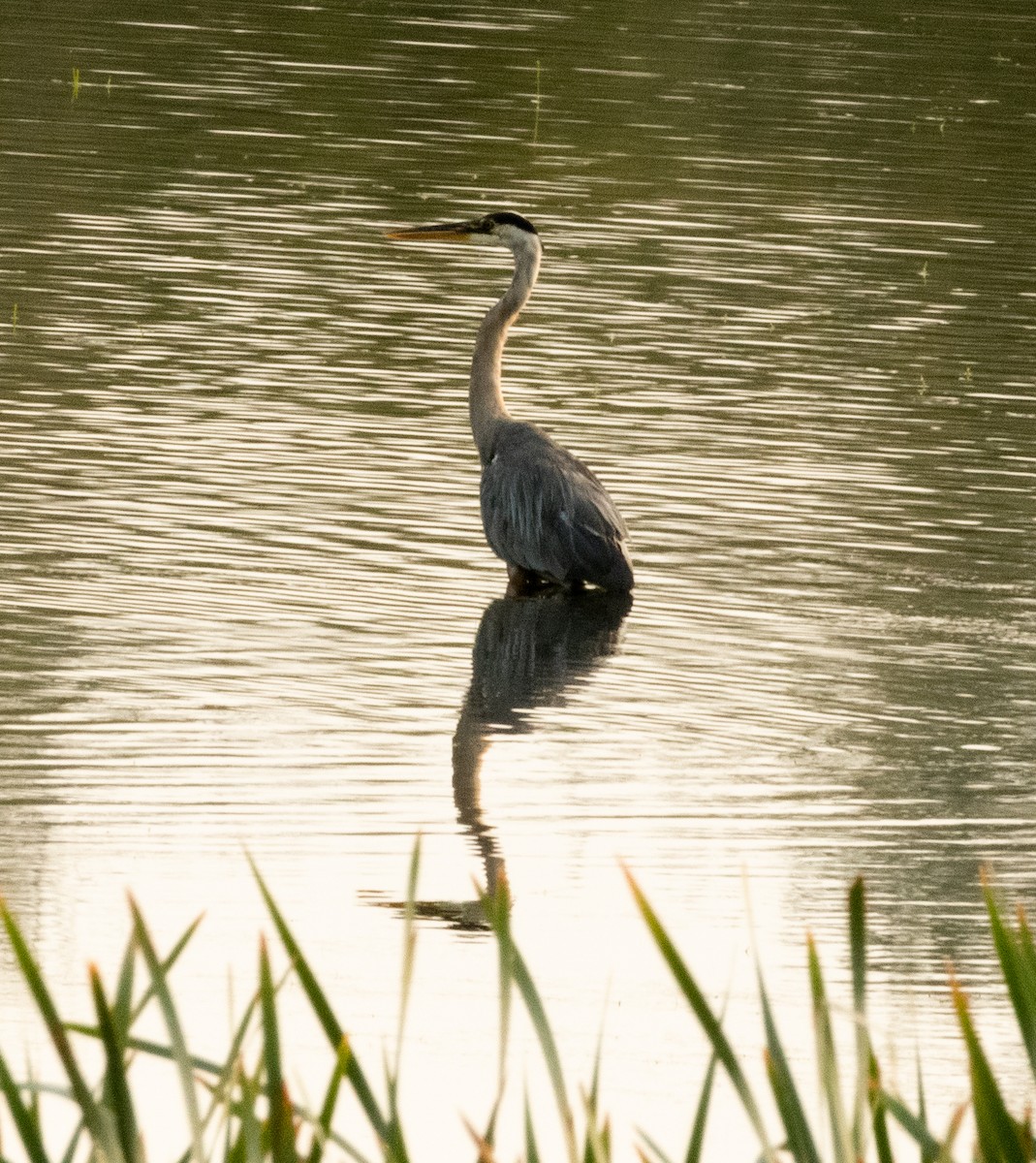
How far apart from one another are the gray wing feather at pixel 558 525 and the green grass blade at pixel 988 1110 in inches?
281

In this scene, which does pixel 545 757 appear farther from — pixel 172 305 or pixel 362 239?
pixel 362 239

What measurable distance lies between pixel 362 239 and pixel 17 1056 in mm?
12377

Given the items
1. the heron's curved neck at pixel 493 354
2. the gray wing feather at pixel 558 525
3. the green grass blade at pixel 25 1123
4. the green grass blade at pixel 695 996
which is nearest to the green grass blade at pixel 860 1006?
the green grass blade at pixel 695 996

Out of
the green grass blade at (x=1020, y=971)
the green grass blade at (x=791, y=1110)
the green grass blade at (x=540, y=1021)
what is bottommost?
the green grass blade at (x=791, y=1110)

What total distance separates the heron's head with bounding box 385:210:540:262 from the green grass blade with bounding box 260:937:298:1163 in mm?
9052

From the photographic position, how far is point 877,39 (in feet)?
94.5

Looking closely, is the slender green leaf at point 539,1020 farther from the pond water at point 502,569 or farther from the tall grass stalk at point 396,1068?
the pond water at point 502,569

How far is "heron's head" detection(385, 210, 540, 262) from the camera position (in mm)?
11586

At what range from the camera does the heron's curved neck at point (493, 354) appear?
429 inches

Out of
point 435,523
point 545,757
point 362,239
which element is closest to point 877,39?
point 362,239

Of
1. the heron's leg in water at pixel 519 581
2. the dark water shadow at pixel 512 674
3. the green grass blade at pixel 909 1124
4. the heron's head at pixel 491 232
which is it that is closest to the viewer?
the green grass blade at pixel 909 1124

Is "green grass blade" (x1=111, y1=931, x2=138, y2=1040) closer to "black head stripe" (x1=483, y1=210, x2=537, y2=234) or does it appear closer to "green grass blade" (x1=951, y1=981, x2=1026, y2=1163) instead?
Answer: "green grass blade" (x1=951, y1=981, x2=1026, y2=1163)

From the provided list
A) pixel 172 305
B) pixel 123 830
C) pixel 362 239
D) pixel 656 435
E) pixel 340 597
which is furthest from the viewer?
pixel 362 239

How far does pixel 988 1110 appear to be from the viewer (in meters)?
2.54
